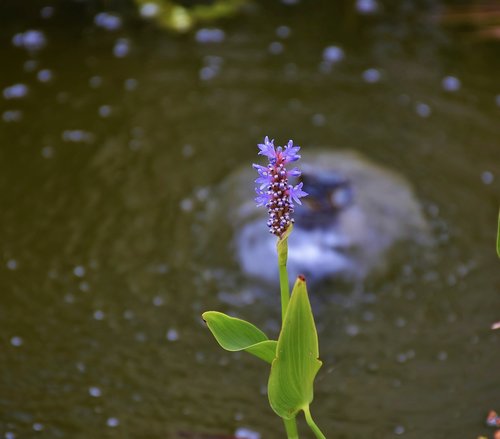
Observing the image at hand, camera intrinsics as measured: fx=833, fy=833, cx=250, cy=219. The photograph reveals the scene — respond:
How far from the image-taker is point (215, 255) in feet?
11.4

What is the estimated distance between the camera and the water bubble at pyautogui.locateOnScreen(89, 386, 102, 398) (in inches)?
112

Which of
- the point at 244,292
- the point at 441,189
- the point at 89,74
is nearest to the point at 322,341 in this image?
the point at 244,292

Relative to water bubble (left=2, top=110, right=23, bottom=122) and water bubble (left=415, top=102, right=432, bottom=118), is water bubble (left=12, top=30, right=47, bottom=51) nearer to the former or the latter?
water bubble (left=2, top=110, right=23, bottom=122)

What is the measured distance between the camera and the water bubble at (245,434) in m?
2.66

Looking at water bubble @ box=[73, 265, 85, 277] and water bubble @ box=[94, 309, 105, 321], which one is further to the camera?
water bubble @ box=[73, 265, 85, 277]

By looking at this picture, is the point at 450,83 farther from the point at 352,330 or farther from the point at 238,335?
the point at 238,335

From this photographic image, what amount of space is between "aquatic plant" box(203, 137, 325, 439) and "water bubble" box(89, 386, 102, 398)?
3.56 ft

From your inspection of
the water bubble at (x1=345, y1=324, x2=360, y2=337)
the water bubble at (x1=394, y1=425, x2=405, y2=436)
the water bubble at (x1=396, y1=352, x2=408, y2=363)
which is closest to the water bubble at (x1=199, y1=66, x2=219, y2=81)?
the water bubble at (x1=345, y1=324, x2=360, y2=337)

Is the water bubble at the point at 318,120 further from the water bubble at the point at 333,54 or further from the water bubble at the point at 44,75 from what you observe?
the water bubble at the point at 44,75

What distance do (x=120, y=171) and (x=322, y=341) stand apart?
136cm

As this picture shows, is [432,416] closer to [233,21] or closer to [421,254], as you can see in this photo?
[421,254]

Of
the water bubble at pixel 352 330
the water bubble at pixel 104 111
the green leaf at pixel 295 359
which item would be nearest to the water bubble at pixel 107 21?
the water bubble at pixel 104 111

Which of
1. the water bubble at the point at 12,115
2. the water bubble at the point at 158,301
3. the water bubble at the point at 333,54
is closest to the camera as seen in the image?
the water bubble at the point at 158,301

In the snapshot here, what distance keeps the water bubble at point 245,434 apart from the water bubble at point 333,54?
8.19 ft
